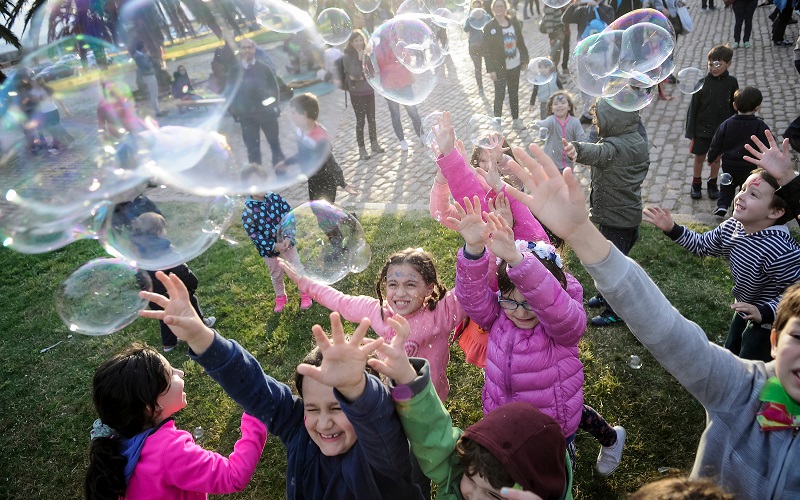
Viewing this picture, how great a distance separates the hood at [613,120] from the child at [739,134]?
1.69 metres

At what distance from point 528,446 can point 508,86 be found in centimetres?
872

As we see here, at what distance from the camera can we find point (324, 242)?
359 centimetres

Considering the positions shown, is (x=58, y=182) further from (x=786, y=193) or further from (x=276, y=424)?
(x=786, y=193)

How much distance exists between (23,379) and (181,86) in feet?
12.7

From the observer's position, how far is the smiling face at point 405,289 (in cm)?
290

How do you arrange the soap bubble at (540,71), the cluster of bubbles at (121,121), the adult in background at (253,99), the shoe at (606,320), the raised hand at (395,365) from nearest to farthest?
the raised hand at (395,365)
the cluster of bubbles at (121,121)
the adult in background at (253,99)
the shoe at (606,320)
the soap bubble at (540,71)

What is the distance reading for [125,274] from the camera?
3656 millimetres

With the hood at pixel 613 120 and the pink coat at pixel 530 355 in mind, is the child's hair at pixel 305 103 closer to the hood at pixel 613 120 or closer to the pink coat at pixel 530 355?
the pink coat at pixel 530 355

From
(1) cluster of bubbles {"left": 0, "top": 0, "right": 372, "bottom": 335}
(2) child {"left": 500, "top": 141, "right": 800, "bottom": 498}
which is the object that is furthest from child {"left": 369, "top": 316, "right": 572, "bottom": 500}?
(1) cluster of bubbles {"left": 0, "top": 0, "right": 372, "bottom": 335}

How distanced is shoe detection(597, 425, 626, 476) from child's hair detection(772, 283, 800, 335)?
1745 millimetres

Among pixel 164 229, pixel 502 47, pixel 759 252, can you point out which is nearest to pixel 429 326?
pixel 164 229

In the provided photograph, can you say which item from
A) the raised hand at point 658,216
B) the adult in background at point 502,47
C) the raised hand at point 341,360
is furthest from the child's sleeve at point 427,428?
the adult in background at point 502,47

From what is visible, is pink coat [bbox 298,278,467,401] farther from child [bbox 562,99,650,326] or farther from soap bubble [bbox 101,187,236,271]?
child [bbox 562,99,650,326]

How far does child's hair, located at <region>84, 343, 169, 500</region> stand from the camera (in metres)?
2.20
